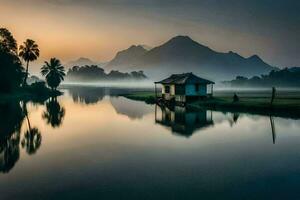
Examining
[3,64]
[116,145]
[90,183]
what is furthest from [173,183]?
[3,64]

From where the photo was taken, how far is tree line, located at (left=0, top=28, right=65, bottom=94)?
232 feet

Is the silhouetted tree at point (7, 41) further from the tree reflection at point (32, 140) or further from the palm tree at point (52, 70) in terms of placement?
the tree reflection at point (32, 140)

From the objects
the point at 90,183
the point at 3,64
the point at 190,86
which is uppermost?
the point at 3,64

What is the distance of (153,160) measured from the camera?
19.8 m

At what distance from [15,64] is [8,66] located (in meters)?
7.79

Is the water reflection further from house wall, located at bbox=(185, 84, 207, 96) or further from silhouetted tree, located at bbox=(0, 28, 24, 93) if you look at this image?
silhouetted tree, located at bbox=(0, 28, 24, 93)

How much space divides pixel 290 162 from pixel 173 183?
8.55m

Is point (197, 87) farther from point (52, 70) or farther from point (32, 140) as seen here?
point (52, 70)

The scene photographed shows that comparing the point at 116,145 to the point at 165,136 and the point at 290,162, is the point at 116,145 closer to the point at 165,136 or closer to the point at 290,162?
the point at 165,136

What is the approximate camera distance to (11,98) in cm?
7244

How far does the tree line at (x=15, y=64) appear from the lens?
232 ft

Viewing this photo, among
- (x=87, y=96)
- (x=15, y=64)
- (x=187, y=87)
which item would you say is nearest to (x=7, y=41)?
(x=15, y=64)

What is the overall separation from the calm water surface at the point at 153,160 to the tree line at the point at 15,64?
39.9 metres

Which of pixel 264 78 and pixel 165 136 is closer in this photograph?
pixel 165 136
